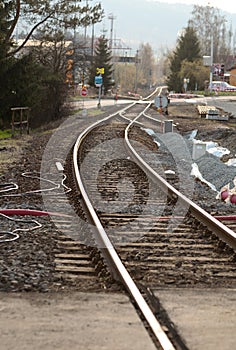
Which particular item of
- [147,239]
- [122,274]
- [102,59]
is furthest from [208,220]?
[102,59]

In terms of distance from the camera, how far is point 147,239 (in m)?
7.80

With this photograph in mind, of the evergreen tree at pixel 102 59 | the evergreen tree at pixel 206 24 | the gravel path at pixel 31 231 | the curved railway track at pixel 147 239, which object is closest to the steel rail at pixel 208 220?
the curved railway track at pixel 147 239

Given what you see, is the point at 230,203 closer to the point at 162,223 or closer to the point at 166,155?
the point at 162,223

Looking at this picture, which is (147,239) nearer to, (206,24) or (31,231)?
(31,231)

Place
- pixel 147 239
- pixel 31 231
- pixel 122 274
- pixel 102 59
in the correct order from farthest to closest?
pixel 102 59 → pixel 31 231 → pixel 147 239 → pixel 122 274

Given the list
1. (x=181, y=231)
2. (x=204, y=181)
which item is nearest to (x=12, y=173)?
(x=204, y=181)

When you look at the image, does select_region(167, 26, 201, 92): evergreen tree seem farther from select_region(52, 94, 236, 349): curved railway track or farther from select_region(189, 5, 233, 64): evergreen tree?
select_region(52, 94, 236, 349): curved railway track

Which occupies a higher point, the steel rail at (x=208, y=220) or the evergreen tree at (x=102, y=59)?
the evergreen tree at (x=102, y=59)

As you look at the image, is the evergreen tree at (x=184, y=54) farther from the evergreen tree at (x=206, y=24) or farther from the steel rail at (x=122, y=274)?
the steel rail at (x=122, y=274)

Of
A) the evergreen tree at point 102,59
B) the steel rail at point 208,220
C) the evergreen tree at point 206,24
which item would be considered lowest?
the steel rail at point 208,220

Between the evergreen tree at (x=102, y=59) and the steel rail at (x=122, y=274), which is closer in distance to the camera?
the steel rail at (x=122, y=274)

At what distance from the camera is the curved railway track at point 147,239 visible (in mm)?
6055

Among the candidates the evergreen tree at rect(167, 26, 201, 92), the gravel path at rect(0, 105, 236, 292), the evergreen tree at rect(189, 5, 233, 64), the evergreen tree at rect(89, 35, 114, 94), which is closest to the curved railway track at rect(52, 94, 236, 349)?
the gravel path at rect(0, 105, 236, 292)

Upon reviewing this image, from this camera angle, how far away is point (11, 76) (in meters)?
29.3
